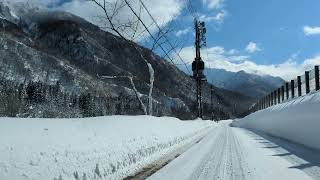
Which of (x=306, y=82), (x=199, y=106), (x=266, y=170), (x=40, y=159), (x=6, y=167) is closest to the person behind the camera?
(x=6, y=167)

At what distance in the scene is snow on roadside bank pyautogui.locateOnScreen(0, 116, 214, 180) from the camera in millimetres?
6387

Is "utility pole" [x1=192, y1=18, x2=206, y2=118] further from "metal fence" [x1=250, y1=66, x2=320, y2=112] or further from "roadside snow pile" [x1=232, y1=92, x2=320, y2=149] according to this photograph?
"roadside snow pile" [x1=232, y1=92, x2=320, y2=149]

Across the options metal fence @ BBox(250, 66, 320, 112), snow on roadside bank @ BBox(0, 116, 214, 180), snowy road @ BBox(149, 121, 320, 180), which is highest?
metal fence @ BBox(250, 66, 320, 112)

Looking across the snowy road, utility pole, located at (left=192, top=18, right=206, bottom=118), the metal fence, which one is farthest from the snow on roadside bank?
utility pole, located at (left=192, top=18, right=206, bottom=118)

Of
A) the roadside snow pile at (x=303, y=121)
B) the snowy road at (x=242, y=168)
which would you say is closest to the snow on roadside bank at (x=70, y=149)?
the snowy road at (x=242, y=168)

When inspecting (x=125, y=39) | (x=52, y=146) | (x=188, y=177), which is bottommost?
(x=188, y=177)

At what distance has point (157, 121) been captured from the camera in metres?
17.6

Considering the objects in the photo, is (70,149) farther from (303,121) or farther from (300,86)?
(300,86)

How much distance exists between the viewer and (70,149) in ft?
25.3

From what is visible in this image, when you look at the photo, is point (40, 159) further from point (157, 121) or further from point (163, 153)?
point (157, 121)

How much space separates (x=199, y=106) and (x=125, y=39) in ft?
107

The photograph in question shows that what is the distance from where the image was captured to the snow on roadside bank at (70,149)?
6.39 m

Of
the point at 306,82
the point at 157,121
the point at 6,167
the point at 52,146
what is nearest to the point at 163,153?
the point at 157,121

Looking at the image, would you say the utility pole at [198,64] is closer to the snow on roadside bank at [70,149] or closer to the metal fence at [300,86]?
the metal fence at [300,86]
